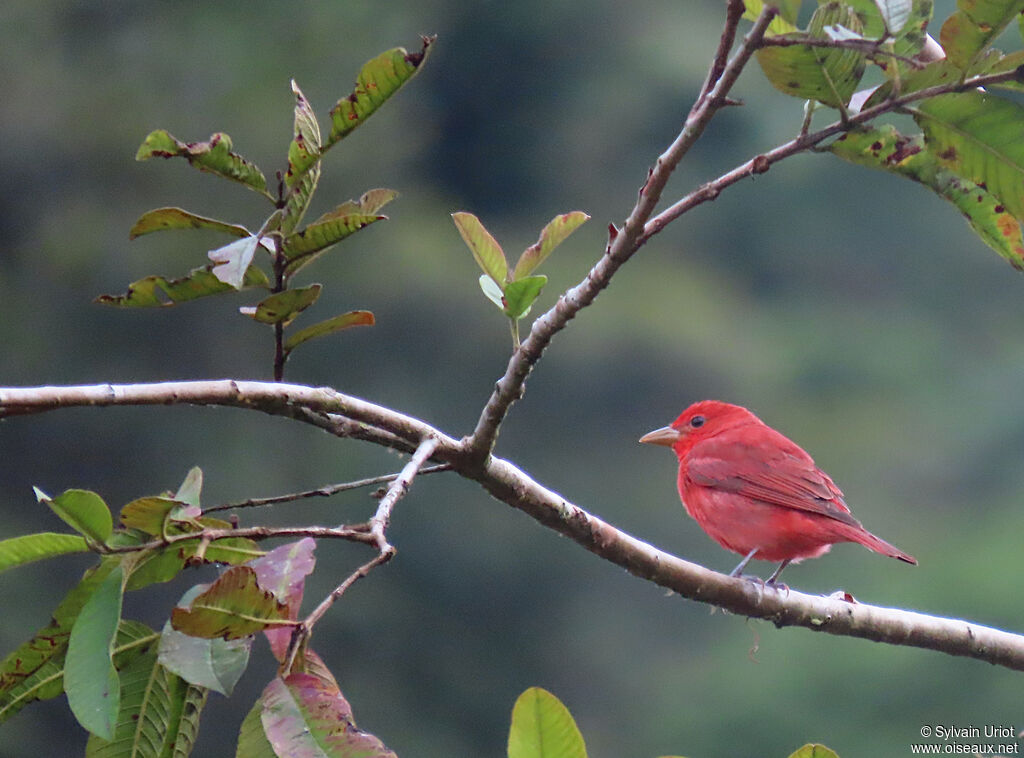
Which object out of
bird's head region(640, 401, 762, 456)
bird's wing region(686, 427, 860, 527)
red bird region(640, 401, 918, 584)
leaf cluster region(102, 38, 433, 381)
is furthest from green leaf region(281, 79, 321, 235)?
bird's head region(640, 401, 762, 456)

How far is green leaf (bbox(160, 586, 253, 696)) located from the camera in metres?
1.13

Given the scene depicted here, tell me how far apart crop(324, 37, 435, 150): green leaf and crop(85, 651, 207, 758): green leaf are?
63 cm

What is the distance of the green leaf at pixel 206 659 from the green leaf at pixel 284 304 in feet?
1.33

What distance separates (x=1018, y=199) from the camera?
4.06 feet

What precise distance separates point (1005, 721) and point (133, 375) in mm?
6116

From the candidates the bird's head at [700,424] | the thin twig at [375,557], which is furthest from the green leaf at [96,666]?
the bird's head at [700,424]

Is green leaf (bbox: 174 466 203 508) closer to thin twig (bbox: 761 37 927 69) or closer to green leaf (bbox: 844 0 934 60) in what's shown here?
thin twig (bbox: 761 37 927 69)

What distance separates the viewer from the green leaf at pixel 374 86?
126 cm

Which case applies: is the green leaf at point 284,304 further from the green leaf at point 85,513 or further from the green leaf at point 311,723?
the green leaf at point 311,723

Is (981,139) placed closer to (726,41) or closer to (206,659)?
(726,41)

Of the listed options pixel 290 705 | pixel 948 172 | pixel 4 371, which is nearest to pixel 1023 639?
pixel 948 172

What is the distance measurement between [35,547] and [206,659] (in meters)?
0.22

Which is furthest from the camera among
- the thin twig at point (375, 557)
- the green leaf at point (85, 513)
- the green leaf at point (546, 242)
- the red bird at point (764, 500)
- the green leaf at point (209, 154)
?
the red bird at point (764, 500)

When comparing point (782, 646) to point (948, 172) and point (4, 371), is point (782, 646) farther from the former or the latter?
point (948, 172)
